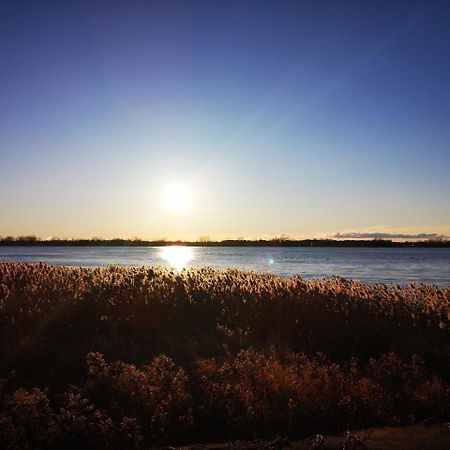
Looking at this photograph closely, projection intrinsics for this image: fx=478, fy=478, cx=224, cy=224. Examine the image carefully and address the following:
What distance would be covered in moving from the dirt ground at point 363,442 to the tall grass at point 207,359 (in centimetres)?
59

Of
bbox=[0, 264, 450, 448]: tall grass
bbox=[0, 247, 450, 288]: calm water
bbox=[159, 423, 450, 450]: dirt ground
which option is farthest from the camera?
bbox=[0, 247, 450, 288]: calm water

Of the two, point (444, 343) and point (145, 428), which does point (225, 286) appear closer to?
point (444, 343)

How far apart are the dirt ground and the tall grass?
589mm

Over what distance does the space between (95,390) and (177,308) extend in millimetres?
6514

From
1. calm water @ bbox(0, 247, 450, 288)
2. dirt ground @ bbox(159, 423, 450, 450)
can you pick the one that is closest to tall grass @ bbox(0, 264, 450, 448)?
dirt ground @ bbox(159, 423, 450, 450)

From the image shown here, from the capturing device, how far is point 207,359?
408 inches

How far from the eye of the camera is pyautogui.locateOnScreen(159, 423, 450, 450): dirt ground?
6.28 metres

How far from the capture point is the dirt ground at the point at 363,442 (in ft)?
20.6

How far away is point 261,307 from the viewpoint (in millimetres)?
14688

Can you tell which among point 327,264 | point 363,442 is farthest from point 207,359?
point 327,264

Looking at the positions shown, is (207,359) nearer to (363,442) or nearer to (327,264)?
(363,442)

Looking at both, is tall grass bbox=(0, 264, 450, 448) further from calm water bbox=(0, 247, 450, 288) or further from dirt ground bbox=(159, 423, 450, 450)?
calm water bbox=(0, 247, 450, 288)

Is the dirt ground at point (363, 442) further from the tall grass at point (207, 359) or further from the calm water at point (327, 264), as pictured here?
the calm water at point (327, 264)

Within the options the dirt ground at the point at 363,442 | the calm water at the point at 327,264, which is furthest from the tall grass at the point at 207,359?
the calm water at the point at 327,264
